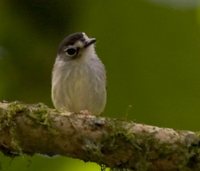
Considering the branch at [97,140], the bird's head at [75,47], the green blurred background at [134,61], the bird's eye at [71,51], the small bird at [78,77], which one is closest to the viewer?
the branch at [97,140]

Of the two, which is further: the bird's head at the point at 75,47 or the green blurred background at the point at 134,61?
the bird's head at the point at 75,47

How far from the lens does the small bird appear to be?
26.7 ft

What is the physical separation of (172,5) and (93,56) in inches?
49.7

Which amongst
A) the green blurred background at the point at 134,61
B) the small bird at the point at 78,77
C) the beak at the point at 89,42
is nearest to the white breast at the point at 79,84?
the small bird at the point at 78,77

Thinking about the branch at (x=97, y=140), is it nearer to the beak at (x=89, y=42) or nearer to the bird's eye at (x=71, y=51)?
the beak at (x=89, y=42)

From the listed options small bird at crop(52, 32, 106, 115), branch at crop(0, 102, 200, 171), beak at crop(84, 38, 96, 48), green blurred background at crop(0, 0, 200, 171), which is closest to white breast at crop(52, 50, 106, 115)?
small bird at crop(52, 32, 106, 115)

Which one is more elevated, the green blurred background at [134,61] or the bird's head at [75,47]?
the bird's head at [75,47]

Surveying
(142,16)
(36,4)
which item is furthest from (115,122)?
(36,4)

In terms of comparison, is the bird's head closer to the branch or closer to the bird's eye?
the bird's eye

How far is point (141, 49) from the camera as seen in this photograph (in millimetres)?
7102

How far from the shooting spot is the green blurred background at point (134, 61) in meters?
7.11

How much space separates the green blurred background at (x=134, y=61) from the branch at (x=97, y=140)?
0.37m

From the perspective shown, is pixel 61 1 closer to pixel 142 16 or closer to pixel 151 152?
pixel 142 16

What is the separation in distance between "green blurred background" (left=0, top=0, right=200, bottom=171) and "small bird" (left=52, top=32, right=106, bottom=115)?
61 centimetres
